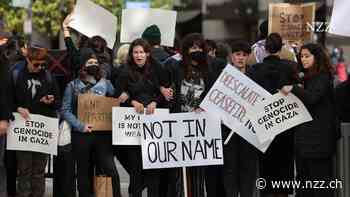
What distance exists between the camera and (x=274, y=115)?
866cm

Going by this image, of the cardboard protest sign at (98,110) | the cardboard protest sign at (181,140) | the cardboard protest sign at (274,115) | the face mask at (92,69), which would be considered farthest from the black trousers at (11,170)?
the cardboard protest sign at (274,115)

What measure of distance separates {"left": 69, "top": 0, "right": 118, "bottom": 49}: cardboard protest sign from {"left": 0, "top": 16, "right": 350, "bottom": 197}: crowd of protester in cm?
134

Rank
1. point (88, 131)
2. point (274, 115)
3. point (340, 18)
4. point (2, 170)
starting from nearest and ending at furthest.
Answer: point (340, 18), point (274, 115), point (88, 131), point (2, 170)

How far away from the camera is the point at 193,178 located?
361 inches

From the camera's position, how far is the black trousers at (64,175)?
31.0 feet

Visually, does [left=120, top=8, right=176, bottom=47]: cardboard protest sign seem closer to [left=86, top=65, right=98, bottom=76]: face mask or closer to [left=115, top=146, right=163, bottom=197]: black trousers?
[left=86, top=65, right=98, bottom=76]: face mask

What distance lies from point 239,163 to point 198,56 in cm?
124

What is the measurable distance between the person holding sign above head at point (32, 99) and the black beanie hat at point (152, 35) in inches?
57.5

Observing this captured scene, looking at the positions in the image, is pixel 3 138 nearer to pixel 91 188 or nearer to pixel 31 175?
pixel 31 175

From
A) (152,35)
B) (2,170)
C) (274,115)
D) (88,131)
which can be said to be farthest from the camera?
(152,35)

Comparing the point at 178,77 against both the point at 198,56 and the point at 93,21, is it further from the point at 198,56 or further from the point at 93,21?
the point at 93,21

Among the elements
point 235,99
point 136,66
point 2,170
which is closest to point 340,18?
point 235,99

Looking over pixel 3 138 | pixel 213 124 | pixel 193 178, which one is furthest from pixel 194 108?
pixel 3 138

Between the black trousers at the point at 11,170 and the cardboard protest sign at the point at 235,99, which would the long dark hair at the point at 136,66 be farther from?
the black trousers at the point at 11,170
